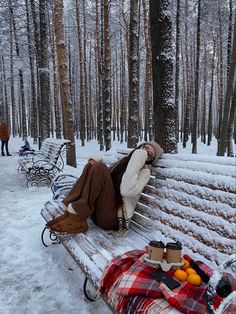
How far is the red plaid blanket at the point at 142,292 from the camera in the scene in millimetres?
2010

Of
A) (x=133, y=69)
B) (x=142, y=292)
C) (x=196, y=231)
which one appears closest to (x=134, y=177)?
(x=196, y=231)

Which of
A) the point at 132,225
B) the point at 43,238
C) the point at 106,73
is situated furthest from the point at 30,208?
the point at 106,73

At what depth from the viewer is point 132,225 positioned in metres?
3.88

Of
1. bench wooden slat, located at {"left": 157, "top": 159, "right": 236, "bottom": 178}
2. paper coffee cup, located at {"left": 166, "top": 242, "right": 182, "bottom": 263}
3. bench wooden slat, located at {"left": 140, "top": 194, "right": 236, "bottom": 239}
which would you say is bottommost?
paper coffee cup, located at {"left": 166, "top": 242, "right": 182, "bottom": 263}

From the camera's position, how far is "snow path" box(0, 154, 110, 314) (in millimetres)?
3146

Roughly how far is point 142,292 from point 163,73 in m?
4.29

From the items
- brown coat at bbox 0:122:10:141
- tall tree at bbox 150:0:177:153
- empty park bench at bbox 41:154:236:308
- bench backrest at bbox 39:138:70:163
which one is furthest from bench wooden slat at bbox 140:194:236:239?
brown coat at bbox 0:122:10:141

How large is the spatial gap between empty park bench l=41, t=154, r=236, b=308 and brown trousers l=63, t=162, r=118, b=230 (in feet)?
0.54

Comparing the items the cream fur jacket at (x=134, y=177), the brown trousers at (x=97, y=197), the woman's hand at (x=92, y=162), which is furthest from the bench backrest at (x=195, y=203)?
the woman's hand at (x=92, y=162)

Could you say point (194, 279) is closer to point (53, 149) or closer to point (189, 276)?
point (189, 276)

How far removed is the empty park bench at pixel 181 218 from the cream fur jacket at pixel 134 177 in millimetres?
154

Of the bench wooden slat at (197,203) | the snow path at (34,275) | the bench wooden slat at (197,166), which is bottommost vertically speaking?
the snow path at (34,275)

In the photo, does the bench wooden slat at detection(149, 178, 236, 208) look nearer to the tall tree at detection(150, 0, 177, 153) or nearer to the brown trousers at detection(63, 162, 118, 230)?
the brown trousers at detection(63, 162, 118, 230)

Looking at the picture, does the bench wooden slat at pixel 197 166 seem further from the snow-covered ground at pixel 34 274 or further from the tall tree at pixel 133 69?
the tall tree at pixel 133 69
